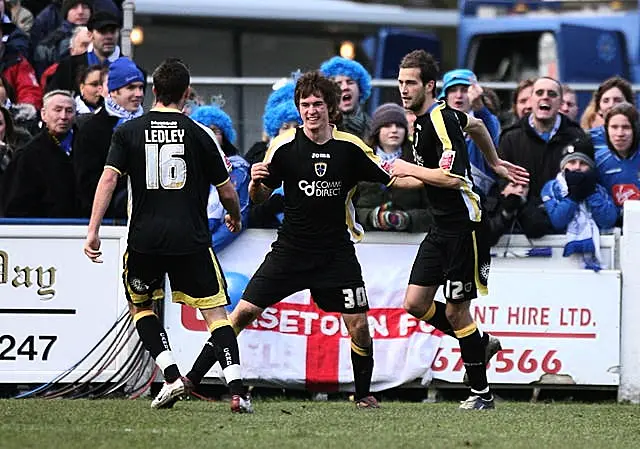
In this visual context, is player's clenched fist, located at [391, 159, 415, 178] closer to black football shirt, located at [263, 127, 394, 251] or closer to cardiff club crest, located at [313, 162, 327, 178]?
black football shirt, located at [263, 127, 394, 251]

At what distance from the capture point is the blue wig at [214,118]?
12.4 metres

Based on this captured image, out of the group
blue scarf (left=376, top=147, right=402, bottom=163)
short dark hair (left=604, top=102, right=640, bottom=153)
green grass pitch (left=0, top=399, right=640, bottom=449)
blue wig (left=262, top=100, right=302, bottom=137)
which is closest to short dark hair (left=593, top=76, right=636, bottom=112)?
short dark hair (left=604, top=102, right=640, bottom=153)

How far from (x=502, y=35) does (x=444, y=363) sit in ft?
39.4

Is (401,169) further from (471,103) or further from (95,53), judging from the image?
(95,53)

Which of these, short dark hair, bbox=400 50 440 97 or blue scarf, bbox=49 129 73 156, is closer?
short dark hair, bbox=400 50 440 97

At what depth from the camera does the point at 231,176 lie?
12.2 meters

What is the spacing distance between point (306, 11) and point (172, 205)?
13.0 m

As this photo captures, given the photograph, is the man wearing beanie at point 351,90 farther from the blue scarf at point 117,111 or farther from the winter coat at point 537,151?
the blue scarf at point 117,111

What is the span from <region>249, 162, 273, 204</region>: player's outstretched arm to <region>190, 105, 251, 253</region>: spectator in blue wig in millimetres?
1352

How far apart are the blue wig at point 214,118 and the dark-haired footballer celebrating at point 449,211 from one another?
2.19m

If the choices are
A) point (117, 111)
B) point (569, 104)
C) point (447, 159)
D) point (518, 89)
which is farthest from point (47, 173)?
point (569, 104)

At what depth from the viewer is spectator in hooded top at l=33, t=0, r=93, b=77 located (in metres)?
15.0

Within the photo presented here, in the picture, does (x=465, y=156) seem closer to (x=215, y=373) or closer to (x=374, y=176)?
(x=374, y=176)

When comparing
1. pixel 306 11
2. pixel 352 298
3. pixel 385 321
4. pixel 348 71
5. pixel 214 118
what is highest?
pixel 306 11
